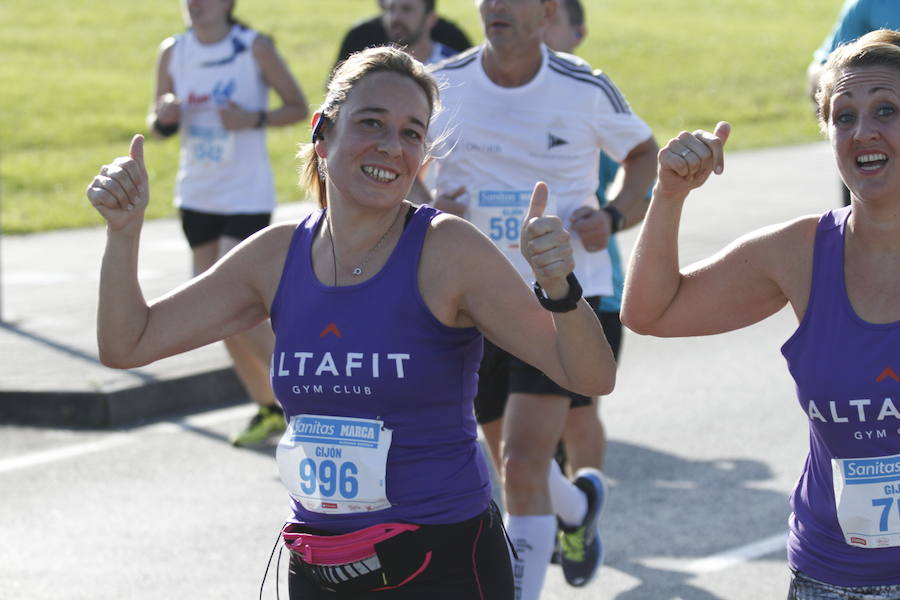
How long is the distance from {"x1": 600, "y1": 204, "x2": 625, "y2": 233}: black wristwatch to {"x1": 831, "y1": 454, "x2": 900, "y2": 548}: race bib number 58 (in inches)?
85.2

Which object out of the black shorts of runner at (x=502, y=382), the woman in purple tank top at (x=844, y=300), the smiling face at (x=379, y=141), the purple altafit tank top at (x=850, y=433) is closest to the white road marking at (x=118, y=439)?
the black shorts of runner at (x=502, y=382)

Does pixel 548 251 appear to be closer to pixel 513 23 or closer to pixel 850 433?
pixel 850 433

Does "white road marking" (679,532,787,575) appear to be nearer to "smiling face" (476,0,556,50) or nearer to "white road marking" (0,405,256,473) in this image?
"smiling face" (476,0,556,50)

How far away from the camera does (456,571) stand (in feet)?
10.7

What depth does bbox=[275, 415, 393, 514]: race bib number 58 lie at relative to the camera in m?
3.24

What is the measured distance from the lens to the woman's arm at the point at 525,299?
3.01 meters

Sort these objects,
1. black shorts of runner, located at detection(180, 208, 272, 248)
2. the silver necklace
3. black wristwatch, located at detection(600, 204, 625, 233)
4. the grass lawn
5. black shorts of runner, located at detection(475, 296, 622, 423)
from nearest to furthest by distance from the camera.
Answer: the silver necklace
black shorts of runner, located at detection(475, 296, 622, 423)
black wristwatch, located at detection(600, 204, 625, 233)
black shorts of runner, located at detection(180, 208, 272, 248)
the grass lawn

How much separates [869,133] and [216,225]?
492 cm

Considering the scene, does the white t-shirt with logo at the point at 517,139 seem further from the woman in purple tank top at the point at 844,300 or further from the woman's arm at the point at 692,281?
the woman in purple tank top at the point at 844,300

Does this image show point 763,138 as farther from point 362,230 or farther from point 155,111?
point 362,230

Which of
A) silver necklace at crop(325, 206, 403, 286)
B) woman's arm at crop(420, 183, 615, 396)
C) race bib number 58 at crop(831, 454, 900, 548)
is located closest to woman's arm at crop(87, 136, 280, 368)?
silver necklace at crop(325, 206, 403, 286)

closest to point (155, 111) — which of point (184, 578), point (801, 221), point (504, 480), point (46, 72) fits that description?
point (184, 578)

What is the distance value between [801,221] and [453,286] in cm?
79

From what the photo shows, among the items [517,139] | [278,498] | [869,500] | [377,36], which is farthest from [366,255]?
[377,36]
